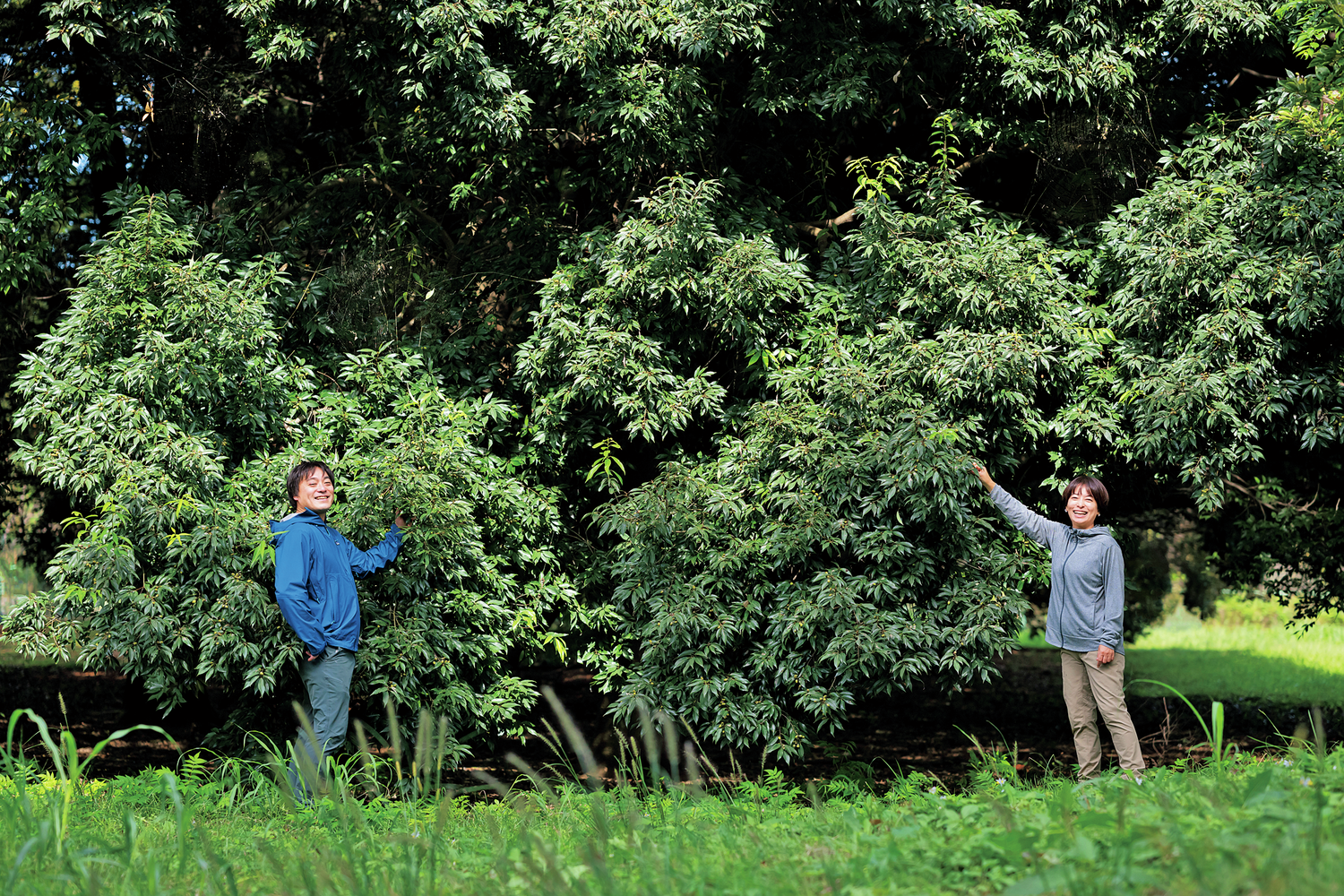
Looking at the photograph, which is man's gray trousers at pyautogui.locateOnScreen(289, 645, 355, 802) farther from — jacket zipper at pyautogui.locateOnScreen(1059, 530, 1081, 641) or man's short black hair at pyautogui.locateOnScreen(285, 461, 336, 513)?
jacket zipper at pyautogui.locateOnScreen(1059, 530, 1081, 641)

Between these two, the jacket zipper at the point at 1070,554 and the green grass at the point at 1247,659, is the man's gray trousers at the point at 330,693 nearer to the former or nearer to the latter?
the jacket zipper at the point at 1070,554

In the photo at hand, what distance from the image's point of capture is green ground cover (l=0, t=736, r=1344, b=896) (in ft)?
7.28

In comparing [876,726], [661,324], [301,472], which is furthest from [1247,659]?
[301,472]

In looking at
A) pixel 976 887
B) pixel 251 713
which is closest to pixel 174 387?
pixel 251 713

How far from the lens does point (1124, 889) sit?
2117mm

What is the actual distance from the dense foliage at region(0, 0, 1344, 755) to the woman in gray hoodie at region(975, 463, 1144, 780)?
731 mm

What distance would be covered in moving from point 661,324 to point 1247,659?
60.8 ft

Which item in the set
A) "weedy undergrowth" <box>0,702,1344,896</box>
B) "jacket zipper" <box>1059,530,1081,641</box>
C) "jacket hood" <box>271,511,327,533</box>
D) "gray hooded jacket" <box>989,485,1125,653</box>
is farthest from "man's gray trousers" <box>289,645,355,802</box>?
"jacket zipper" <box>1059,530,1081,641</box>

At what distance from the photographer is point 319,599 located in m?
5.23

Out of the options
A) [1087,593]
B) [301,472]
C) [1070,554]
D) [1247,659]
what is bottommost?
[1247,659]

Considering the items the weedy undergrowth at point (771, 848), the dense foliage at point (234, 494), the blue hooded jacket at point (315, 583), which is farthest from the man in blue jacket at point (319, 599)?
the weedy undergrowth at point (771, 848)

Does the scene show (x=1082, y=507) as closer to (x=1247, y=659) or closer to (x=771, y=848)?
(x=771, y=848)

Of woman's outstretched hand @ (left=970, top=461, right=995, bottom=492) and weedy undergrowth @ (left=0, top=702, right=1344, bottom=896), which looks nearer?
weedy undergrowth @ (left=0, top=702, right=1344, bottom=896)

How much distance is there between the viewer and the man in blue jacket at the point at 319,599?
5.11 metres
